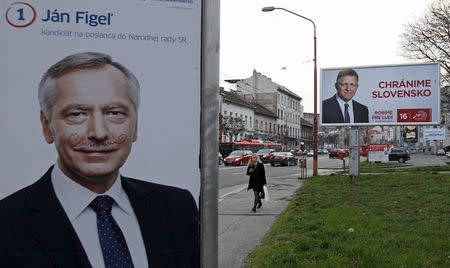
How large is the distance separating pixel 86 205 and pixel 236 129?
7269 centimetres

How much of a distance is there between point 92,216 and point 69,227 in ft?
0.34

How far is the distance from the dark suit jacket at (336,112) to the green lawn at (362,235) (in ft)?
43.6

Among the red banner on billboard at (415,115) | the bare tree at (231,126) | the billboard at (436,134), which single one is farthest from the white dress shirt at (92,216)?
the billboard at (436,134)

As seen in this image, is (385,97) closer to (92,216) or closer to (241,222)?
(241,222)

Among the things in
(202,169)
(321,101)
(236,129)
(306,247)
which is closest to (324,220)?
(306,247)

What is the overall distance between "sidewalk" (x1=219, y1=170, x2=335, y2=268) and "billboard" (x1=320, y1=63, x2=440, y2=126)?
349 inches

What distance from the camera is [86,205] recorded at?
2230 mm

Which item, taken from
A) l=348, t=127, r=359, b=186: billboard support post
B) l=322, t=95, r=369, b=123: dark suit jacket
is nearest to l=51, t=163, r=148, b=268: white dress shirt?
l=348, t=127, r=359, b=186: billboard support post

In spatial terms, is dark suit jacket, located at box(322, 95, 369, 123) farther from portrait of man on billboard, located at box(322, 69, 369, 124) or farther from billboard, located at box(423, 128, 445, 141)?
billboard, located at box(423, 128, 445, 141)

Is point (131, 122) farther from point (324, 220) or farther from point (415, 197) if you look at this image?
point (415, 197)

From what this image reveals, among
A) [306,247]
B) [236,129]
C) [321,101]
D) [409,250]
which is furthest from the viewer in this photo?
[236,129]

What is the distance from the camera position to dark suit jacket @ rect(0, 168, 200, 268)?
7.13ft

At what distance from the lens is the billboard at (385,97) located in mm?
27803

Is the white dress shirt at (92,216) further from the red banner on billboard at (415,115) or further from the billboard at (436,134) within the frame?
the billboard at (436,134)
